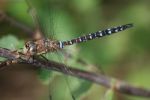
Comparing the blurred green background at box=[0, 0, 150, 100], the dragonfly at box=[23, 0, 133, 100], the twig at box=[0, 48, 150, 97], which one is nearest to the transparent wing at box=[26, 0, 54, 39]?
the dragonfly at box=[23, 0, 133, 100]

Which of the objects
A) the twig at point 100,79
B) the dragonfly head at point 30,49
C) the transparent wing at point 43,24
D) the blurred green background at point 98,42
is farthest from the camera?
the blurred green background at point 98,42

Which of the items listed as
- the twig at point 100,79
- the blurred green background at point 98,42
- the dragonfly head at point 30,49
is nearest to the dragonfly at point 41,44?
the dragonfly head at point 30,49

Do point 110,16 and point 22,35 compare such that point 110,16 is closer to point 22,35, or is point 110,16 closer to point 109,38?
point 109,38

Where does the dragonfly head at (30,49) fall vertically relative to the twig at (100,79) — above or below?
above

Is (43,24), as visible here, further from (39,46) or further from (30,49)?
(30,49)

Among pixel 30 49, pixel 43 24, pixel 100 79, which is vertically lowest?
pixel 100 79

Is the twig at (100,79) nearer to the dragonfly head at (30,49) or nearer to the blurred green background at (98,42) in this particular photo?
the dragonfly head at (30,49)

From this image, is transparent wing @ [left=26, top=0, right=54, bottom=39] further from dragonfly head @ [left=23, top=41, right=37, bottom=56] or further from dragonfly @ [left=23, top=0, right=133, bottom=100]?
dragonfly head @ [left=23, top=41, right=37, bottom=56]

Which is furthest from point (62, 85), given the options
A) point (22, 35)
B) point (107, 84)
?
point (22, 35)

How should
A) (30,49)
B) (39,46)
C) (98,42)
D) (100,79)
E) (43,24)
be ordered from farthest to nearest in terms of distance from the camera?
(98,42) < (43,24) < (100,79) < (39,46) < (30,49)

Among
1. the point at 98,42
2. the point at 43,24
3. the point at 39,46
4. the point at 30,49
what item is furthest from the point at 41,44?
the point at 98,42

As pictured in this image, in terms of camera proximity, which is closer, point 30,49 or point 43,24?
point 30,49
